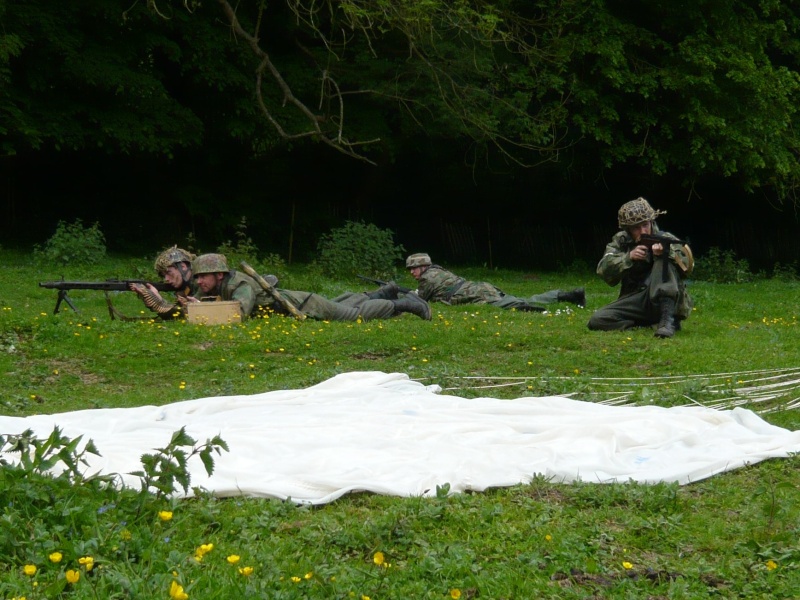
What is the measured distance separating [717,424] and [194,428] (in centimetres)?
354

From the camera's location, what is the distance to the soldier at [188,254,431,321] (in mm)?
13461

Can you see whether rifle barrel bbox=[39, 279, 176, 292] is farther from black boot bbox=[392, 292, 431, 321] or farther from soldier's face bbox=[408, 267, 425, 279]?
soldier's face bbox=[408, 267, 425, 279]

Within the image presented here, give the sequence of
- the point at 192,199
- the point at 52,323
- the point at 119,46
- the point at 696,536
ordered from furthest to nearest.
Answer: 1. the point at 192,199
2. the point at 119,46
3. the point at 52,323
4. the point at 696,536

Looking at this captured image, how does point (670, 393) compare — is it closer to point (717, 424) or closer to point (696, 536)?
point (717, 424)

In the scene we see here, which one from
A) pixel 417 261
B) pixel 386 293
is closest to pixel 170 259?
pixel 386 293

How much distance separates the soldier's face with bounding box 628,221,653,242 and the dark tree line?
1039cm

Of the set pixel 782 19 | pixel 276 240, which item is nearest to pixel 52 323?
pixel 276 240

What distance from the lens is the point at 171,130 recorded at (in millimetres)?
23641

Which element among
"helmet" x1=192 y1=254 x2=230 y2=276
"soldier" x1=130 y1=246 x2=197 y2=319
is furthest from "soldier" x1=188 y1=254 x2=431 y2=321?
"soldier" x1=130 y1=246 x2=197 y2=319

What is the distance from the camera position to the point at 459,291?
17094 mm

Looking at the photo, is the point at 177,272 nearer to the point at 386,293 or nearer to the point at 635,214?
the point at 386,293

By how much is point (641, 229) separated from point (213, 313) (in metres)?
5.27

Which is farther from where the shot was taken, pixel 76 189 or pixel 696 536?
pixel 76 189

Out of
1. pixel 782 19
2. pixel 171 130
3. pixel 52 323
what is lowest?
pixel 52 323
